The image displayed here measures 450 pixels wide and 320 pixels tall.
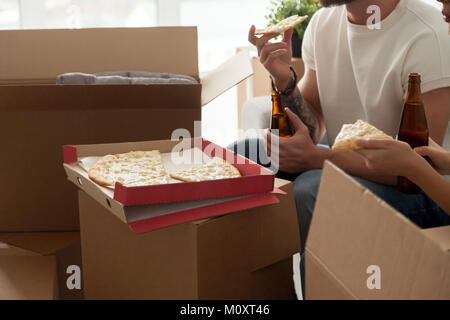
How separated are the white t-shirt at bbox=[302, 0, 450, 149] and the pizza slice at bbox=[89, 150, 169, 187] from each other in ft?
2.47

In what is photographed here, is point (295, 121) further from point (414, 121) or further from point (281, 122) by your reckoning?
point (414, 121)

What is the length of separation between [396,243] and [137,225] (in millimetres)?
436

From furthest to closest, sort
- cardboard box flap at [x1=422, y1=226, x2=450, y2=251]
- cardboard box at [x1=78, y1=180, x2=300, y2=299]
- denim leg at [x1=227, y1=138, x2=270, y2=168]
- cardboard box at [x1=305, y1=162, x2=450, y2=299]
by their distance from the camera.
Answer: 1. denim leg at [x1=227, y1=138, x2=270, y2=168]
2. cardboard box at [x1=78, y1=180, x2=300, y2=299]
3. cardboard box flap at [x1=422, y1=226, x2=450, y2=251]
4. cardboard box at [x1=305, y1=162, x2=450, y2=299]

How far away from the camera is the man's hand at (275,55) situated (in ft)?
4.76

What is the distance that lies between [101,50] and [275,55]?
509mm

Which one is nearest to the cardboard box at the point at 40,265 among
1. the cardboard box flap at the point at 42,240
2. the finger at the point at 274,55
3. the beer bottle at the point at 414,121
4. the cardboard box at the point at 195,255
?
the cardboard box flap at the point at 42,240

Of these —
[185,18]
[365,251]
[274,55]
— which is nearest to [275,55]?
[274,55]

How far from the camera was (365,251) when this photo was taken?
57 centimetres

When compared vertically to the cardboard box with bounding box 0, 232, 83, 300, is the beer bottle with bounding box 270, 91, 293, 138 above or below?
above

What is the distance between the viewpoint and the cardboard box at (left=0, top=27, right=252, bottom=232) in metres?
1.14

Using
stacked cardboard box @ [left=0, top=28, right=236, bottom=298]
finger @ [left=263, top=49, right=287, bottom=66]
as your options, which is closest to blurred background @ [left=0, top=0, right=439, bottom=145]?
finger @ [left=263, top=49, right=287, bottom=66]

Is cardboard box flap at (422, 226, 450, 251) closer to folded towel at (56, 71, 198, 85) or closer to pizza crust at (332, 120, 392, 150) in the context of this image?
pizza crust at (332, 120, 392, 150)

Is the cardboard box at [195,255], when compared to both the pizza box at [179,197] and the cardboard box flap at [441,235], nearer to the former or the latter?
the pizza box at [179,197]
